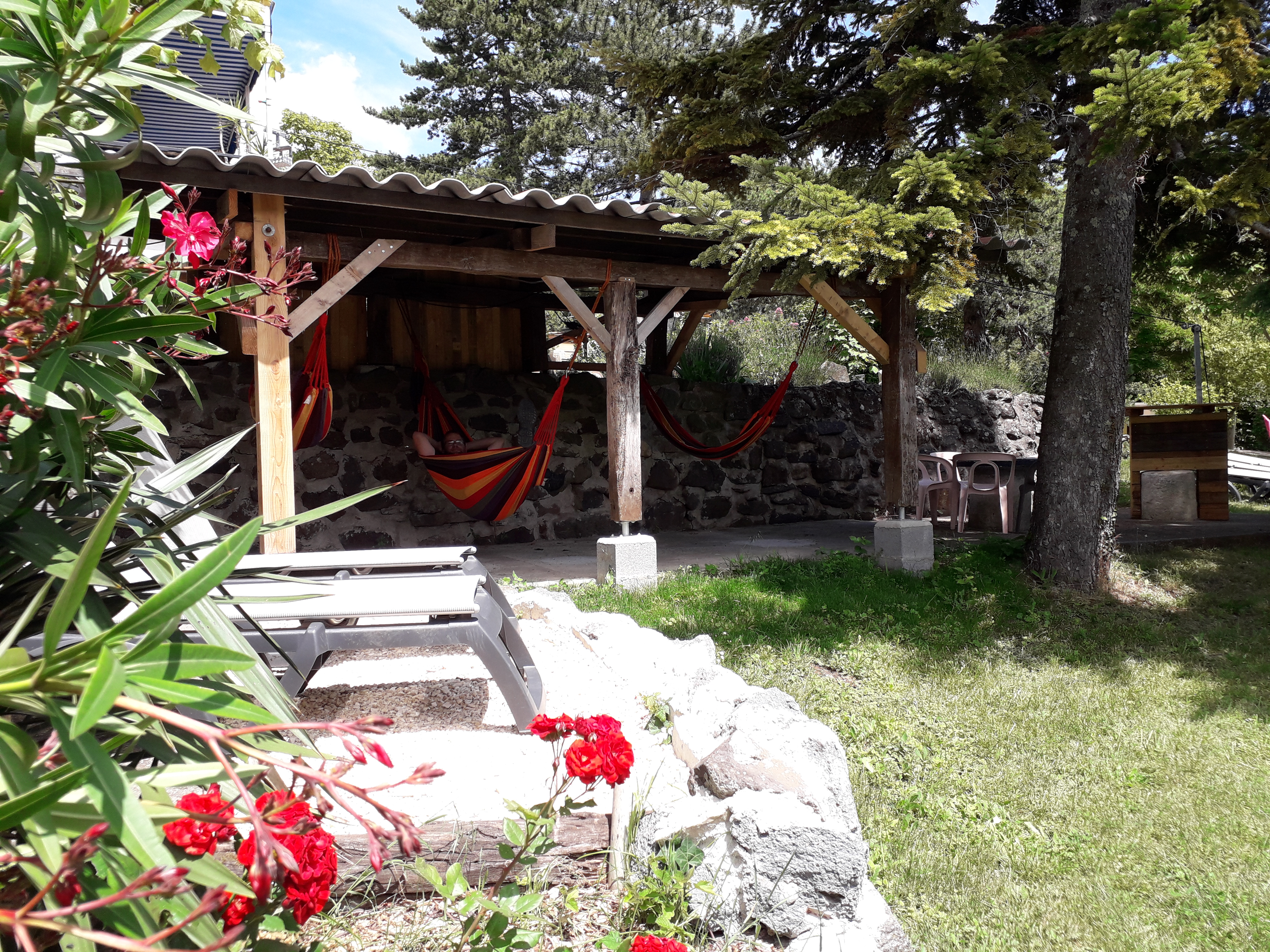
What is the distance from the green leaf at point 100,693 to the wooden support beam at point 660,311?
4.42 m

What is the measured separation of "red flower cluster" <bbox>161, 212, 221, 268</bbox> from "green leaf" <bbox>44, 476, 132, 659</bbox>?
62 centimetres

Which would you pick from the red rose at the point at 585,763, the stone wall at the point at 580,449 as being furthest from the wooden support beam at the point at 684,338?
the red rose at the point at 585,763

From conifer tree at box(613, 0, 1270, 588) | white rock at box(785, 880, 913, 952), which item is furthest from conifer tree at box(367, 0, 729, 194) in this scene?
white rock at box(785, 880, 913, 952)

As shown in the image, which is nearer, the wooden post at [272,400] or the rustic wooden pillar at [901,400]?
the wooden post at [272,400]

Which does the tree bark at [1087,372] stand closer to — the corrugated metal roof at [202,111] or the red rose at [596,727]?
the red rose at [596,727]

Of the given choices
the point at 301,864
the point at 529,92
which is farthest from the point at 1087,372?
the point at 529,92

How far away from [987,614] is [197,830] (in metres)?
4.12

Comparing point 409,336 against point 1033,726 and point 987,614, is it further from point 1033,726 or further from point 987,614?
point 1033,726

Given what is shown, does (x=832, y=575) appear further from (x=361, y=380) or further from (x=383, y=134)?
(x=383, y=134)

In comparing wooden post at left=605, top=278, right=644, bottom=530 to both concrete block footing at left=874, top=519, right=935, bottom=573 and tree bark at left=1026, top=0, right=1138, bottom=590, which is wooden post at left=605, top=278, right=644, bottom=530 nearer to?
concrete block footing at left=874, top=519, right=935, bottom=573

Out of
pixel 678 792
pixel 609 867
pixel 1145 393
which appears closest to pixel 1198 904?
pixel 678 792

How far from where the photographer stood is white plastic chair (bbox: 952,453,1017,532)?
6.25 m

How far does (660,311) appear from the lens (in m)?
4.91

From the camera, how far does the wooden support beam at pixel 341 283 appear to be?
377 centimetres
